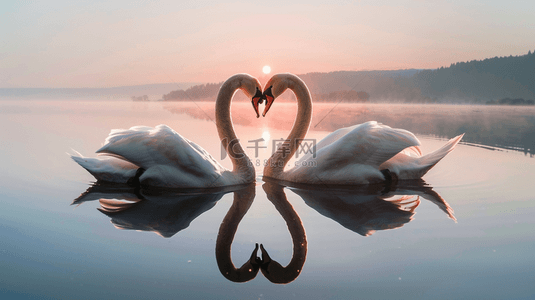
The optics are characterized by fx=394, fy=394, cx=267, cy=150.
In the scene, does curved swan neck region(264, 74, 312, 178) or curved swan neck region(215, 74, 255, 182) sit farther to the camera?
curved swan neck region(264, 74, 312, 178)

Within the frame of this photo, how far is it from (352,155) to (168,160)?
2.99 metres

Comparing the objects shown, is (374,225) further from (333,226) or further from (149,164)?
(149,164)

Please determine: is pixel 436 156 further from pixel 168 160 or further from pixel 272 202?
pixel 168 160

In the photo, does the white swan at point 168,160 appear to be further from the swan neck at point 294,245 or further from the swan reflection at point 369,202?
the swan reflection at point 369,202

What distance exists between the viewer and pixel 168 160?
20.4ft

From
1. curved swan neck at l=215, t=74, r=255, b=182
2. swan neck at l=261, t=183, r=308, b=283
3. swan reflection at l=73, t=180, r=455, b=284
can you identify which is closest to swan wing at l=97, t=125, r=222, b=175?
swan reflection at l=73, t=180, r=455, b=284

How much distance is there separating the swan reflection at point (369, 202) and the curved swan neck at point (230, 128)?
74 cm

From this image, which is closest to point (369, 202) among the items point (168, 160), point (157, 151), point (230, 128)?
point (230, 128)

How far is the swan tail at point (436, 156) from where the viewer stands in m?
6.94

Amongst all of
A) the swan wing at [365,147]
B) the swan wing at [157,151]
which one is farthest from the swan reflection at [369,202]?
the swan wing at [157,151]

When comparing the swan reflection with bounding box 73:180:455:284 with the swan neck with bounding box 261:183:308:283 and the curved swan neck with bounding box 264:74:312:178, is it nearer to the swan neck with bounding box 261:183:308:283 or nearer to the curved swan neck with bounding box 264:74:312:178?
the swan neck with bounding box 261:183:308:283

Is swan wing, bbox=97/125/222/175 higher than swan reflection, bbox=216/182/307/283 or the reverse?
higher

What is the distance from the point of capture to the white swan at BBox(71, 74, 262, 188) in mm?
6152

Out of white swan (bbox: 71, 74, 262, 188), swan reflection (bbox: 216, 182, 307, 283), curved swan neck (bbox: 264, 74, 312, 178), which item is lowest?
swan reflection (bbox: 216, 182, 307, 283)
